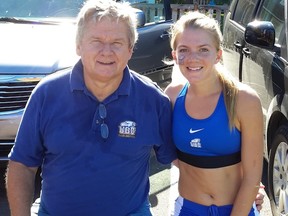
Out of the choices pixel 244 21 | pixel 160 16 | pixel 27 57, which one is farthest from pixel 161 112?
pixel 160 16

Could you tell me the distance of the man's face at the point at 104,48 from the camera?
216cm

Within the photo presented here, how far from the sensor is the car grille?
4.16 metres

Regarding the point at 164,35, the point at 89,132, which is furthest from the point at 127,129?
the point at 164,35

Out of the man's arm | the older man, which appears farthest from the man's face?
the man's arm

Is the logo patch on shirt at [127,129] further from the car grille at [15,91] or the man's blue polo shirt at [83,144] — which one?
the car grille at [15,91]

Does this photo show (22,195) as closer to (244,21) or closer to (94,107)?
(94,107)

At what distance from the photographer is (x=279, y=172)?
379cm

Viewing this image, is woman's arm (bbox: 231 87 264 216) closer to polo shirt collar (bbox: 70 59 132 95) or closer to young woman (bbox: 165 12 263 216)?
young woman (bbox: 165 12 263 216)

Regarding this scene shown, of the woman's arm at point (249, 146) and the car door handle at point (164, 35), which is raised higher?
the woman's arm at point (249, 146)

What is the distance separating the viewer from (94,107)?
2.24 metres

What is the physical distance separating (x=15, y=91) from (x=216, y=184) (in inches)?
96.4

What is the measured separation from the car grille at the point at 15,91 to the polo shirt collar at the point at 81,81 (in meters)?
1.95

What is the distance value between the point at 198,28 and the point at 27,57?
2.38 metres

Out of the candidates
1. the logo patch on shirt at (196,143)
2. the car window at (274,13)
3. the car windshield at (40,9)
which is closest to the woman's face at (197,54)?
the logo patch on shirt at (196,143)
